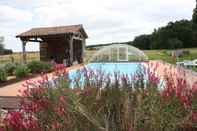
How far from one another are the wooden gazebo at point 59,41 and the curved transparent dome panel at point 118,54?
1446 mm

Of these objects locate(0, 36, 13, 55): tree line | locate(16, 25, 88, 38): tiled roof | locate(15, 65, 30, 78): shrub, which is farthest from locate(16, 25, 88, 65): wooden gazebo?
locate(0, 36, 13, 55): tree line

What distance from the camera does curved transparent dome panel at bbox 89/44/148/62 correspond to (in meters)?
28.2

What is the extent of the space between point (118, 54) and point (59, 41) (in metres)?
4.33

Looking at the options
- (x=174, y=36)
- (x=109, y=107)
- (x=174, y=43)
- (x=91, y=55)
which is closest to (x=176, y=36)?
(x=174, y=36)

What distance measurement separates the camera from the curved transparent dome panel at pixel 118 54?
28.2m

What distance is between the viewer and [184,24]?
48250 millimetres

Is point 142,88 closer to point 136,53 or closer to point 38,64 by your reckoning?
point 38,64

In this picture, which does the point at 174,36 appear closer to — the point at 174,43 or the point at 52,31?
the point at 174,43

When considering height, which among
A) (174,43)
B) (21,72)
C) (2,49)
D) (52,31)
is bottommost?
(21,72)

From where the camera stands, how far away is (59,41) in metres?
27.3

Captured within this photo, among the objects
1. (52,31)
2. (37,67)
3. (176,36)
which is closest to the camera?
(37,67)

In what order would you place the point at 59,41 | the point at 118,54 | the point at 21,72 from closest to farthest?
1. the point at 21,72
2. the point at 59,41
3. the point at 118,54

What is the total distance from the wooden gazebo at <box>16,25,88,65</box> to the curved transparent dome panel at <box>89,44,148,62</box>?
145 centimetres

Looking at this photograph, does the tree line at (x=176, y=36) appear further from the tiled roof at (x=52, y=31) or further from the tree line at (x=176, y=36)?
the tiled roof at (x=52, y=31)
